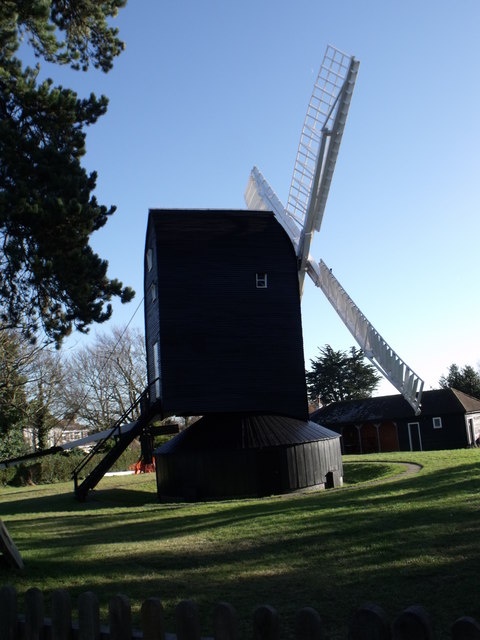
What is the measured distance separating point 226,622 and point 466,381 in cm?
6448

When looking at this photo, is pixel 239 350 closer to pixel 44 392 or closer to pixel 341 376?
pixel 44 392

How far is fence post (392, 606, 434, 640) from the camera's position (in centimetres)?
318

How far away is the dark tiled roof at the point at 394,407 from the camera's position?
157ft

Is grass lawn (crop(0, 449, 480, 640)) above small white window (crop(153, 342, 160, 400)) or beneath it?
beneath

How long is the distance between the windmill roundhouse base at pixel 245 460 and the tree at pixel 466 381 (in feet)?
136

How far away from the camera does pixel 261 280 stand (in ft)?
85.9

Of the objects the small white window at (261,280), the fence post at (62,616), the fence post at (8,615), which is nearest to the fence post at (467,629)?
the fence post at (62,616)

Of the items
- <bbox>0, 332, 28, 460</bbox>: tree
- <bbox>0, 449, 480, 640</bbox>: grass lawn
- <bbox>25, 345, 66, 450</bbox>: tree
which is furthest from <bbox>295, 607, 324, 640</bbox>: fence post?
<bbox>25, 345, 66, 450</bbox>: tree

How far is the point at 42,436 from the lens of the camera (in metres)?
50.7

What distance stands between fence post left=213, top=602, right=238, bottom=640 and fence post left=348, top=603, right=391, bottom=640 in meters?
0.70

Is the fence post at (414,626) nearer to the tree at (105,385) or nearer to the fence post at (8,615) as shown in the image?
the fence post at (8,615)

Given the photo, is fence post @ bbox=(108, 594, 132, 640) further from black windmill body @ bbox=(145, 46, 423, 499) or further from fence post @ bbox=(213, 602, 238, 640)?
black windmill body @ bbox=(145, 46, 423, 499)

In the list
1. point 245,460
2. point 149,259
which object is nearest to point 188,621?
point 245,460

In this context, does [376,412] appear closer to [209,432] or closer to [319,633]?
[209,432]
